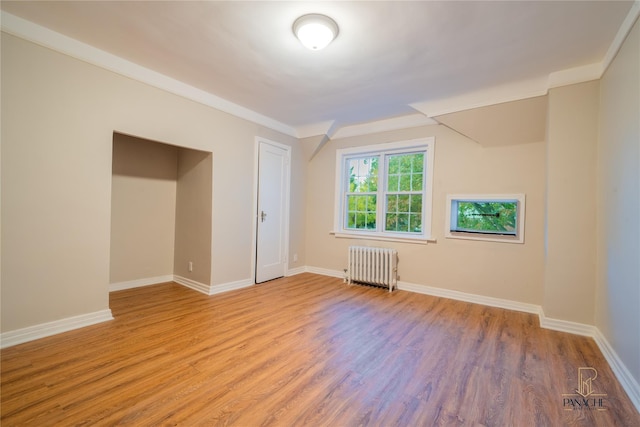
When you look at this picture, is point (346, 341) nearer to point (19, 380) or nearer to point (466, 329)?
point (466, 329)

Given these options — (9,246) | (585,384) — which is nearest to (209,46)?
(9,246)

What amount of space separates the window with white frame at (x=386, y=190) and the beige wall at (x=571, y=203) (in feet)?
4.58

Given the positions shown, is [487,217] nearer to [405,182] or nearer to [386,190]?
[405,182]

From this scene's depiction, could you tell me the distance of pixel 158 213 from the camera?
13.5 ft

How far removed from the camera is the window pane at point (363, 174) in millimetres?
4551

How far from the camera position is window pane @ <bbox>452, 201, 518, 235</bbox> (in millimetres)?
3438

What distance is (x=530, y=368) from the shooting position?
6.65 ft

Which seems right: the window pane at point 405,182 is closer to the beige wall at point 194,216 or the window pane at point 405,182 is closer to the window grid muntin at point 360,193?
the window grid muntin at point 360,193

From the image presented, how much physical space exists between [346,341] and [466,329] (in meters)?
1.28

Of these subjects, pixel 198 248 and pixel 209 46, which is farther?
pixel 198 248

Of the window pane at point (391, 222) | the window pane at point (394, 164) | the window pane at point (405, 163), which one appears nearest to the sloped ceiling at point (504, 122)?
the window pane at point (405, 163)

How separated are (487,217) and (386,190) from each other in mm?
1485

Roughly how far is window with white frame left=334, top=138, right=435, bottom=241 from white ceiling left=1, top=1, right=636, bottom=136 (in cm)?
100

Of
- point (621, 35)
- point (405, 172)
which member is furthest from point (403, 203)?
point (621, 35)
